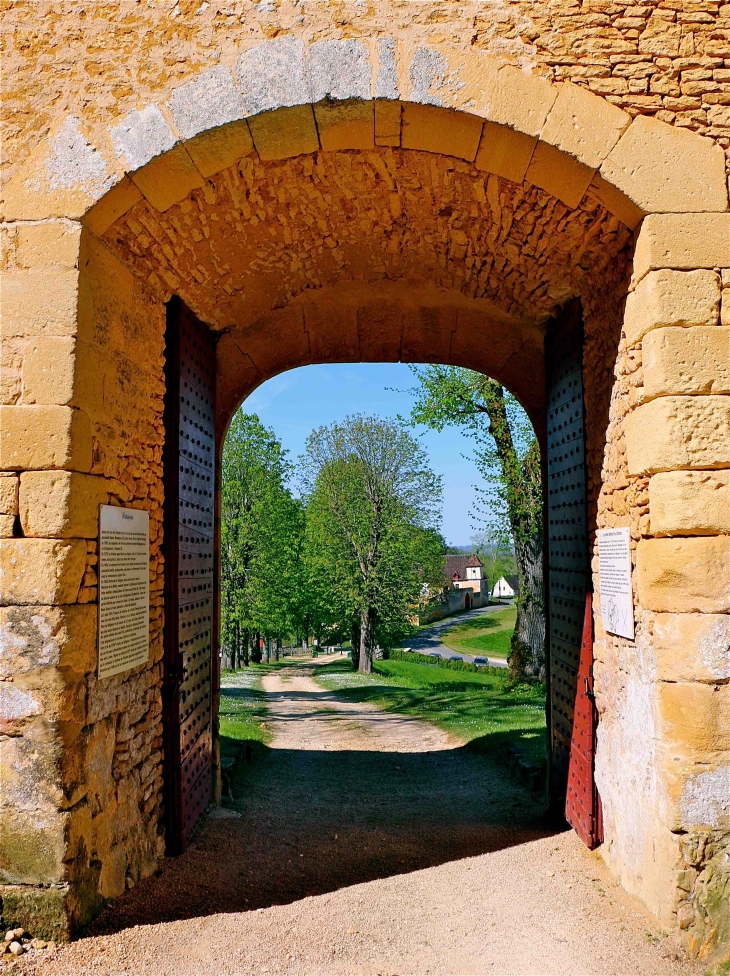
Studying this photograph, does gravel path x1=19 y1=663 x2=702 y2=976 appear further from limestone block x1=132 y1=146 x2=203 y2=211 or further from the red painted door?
limestone block x1=132 y1=146 x2=203 y2=211

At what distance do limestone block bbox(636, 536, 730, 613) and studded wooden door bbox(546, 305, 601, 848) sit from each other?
3.89 feet

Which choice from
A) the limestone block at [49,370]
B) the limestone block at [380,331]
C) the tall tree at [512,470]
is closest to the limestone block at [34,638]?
the limestone block at [49,370]

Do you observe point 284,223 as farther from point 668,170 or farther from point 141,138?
point 668,170

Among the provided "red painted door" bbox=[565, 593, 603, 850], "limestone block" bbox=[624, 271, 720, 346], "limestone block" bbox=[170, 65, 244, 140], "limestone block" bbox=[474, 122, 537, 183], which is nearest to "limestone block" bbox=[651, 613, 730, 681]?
"red painted door" bbox=[565, 593, 603, 850]

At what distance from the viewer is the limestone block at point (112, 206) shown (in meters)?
3.39

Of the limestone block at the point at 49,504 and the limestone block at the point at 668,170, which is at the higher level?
the limestone block at the point at 668,170

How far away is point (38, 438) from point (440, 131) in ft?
8.09

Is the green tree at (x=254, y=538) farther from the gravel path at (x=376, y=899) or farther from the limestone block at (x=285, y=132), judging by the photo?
the limestone block at (x=285, y=132)

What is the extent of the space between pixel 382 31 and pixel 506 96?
0.70 meters

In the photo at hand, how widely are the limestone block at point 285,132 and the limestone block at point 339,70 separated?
124 millimetres

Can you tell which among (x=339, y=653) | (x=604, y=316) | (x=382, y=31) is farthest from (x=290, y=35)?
(x=339, y=653)

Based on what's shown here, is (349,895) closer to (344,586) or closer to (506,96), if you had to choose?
(506,96)

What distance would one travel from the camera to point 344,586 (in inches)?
751

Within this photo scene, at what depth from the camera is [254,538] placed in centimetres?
1903
